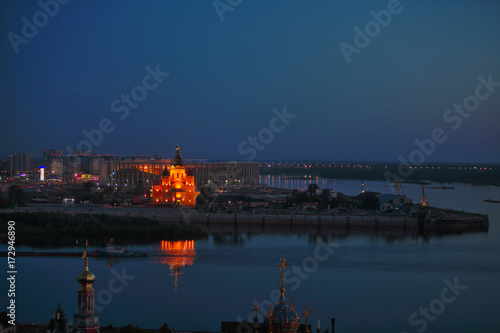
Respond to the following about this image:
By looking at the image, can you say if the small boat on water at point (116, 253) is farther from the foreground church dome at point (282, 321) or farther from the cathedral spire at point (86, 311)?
the foreground church dome at point (282, 321)

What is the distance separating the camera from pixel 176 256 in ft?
37.8

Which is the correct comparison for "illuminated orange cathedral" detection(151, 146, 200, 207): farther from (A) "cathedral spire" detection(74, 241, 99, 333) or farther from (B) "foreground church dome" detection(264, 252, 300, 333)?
(B) "foreground church dome" detection(264, 252, 300, 333)

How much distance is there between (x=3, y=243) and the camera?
1283cm

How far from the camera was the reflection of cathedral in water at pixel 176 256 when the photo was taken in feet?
33.3

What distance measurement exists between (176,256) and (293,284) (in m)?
3.12

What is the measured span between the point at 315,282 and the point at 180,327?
9.14 feet

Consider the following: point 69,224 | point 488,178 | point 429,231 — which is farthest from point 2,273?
point 488,178

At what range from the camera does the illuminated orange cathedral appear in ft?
65.7

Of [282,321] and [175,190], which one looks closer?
[282,321]

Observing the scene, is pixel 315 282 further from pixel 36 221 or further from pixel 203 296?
pixel 36 221

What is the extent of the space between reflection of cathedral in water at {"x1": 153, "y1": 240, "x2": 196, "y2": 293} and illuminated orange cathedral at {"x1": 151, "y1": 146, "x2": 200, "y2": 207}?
6255 millimetres

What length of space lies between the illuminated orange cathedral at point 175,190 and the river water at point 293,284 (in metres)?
6.40

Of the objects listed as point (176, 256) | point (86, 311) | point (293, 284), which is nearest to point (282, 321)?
point (86, 311)

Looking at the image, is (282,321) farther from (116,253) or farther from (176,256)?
(116,253)
